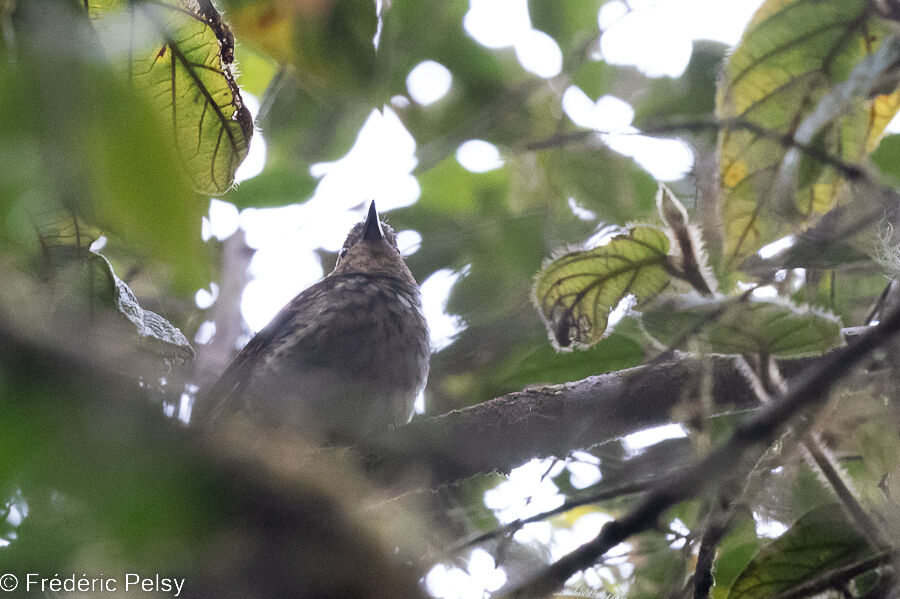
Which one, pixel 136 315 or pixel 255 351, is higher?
pixel 255 351

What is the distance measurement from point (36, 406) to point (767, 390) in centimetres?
103

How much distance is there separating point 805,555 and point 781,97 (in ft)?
2.62

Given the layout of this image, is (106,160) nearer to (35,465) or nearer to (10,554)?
(35,465)

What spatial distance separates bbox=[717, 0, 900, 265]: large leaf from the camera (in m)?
1.35

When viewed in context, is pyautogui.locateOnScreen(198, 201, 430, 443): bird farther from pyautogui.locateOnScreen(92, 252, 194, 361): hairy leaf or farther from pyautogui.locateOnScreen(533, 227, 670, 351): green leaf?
pyautogui.locateOnScreen(533, 227, 670, 351): green leaf

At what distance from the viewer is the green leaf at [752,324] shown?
1176 millimetres

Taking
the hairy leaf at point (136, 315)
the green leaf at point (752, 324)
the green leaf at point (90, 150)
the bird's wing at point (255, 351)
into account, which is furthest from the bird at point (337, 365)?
the green leaf at point (90, 150)

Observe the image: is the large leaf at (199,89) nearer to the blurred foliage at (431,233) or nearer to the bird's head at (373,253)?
the blurred foliage at (431,233)

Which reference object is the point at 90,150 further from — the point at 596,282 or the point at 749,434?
the point at 596,282

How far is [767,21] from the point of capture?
140 cm

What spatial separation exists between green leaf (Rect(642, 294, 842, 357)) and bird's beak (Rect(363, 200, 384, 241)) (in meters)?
2.72

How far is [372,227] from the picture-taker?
3.91 metres

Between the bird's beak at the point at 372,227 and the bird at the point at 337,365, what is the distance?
2.30 ft

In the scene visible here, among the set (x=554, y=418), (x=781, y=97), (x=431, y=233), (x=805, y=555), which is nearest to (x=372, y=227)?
(x=431, y=233)
